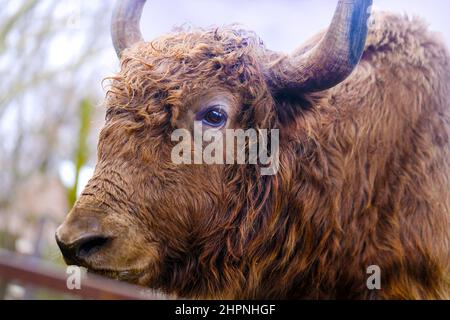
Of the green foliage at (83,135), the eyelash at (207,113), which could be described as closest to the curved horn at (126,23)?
the eyelash at (207,113)

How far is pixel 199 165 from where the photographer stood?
2.71 meters

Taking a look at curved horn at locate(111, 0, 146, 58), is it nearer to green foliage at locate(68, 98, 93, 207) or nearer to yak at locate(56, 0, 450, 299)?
yak at locate(56, 0, 450, 299)

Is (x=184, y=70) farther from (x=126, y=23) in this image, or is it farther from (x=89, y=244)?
(x=89, y=244)

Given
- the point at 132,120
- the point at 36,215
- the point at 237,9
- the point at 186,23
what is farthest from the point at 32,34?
the point at 36,215

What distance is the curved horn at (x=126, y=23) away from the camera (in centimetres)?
330

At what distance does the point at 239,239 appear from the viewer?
284 cm

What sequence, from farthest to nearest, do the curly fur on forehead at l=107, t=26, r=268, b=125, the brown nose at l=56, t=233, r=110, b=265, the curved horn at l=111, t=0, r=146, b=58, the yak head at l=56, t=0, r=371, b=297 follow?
1. the curved horn at l=111, t=0, r=146, b=58
2. the curly fur on forehead at l=107, t=26, r=268, b=125
3. the yak head at l=56, t=0, r=371, b=297
4. the brown nose at l=56, t=233, r=110, b=265

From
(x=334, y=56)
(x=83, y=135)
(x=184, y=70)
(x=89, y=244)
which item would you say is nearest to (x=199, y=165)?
(x=184, y=70)

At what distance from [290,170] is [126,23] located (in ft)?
4.21

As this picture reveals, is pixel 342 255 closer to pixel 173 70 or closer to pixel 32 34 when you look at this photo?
pixel 173 70

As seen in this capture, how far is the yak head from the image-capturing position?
8.39 feet

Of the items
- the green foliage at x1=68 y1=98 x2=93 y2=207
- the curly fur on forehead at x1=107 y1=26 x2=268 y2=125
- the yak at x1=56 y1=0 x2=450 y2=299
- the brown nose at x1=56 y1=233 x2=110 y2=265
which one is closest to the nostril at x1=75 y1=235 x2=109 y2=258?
the brown nose at x1=56 y1=233 x2=110 y2=265

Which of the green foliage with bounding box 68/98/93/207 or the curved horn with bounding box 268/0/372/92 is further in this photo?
the green foliage with bounding box 68/98/93/207

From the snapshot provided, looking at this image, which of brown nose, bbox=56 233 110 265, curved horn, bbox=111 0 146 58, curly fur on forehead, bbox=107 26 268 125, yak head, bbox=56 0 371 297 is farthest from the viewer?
curved horn, bbox=111 0 146 58
